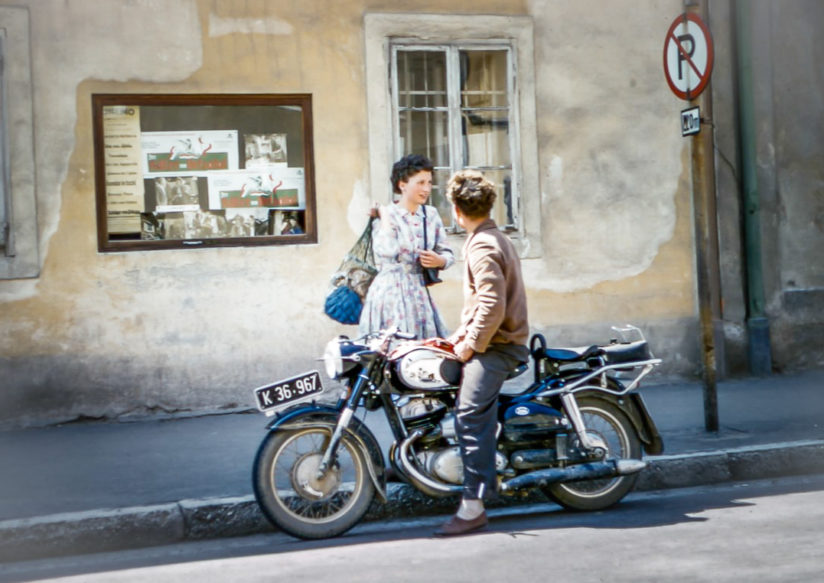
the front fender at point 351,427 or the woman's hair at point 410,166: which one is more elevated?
the woman's hair at point 410,166

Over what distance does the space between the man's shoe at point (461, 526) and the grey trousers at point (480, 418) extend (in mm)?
117

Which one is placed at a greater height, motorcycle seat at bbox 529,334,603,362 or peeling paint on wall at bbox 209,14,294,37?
peeling paint on wall at bbox 209,14,294,37

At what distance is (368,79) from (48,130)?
8.55ft

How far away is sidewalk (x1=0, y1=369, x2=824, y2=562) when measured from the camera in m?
6.09

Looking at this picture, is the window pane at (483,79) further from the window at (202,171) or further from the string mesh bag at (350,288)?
the string mesh bag at (350,288)

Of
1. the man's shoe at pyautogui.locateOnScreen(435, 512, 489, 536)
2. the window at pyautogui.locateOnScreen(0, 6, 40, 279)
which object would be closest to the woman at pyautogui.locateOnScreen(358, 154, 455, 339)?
the man's shoe at pyautogui.locateOnScreen(435, 512, 489, 536)

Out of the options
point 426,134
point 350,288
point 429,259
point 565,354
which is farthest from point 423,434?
point 426,134

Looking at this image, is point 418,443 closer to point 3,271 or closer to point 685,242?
point 3,271

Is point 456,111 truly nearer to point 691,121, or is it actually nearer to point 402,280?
point 691,121

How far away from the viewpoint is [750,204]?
10.7 metres

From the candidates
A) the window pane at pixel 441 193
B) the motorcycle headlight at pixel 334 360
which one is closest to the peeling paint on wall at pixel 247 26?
the window pane at pixel 441 193

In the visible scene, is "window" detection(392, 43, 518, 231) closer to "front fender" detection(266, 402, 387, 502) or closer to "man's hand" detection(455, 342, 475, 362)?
"man's hand" detection(455, 342, 475, 362)

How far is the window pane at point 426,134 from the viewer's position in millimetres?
10047

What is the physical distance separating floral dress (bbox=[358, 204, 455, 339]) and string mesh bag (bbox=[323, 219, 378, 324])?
0.22 ft
